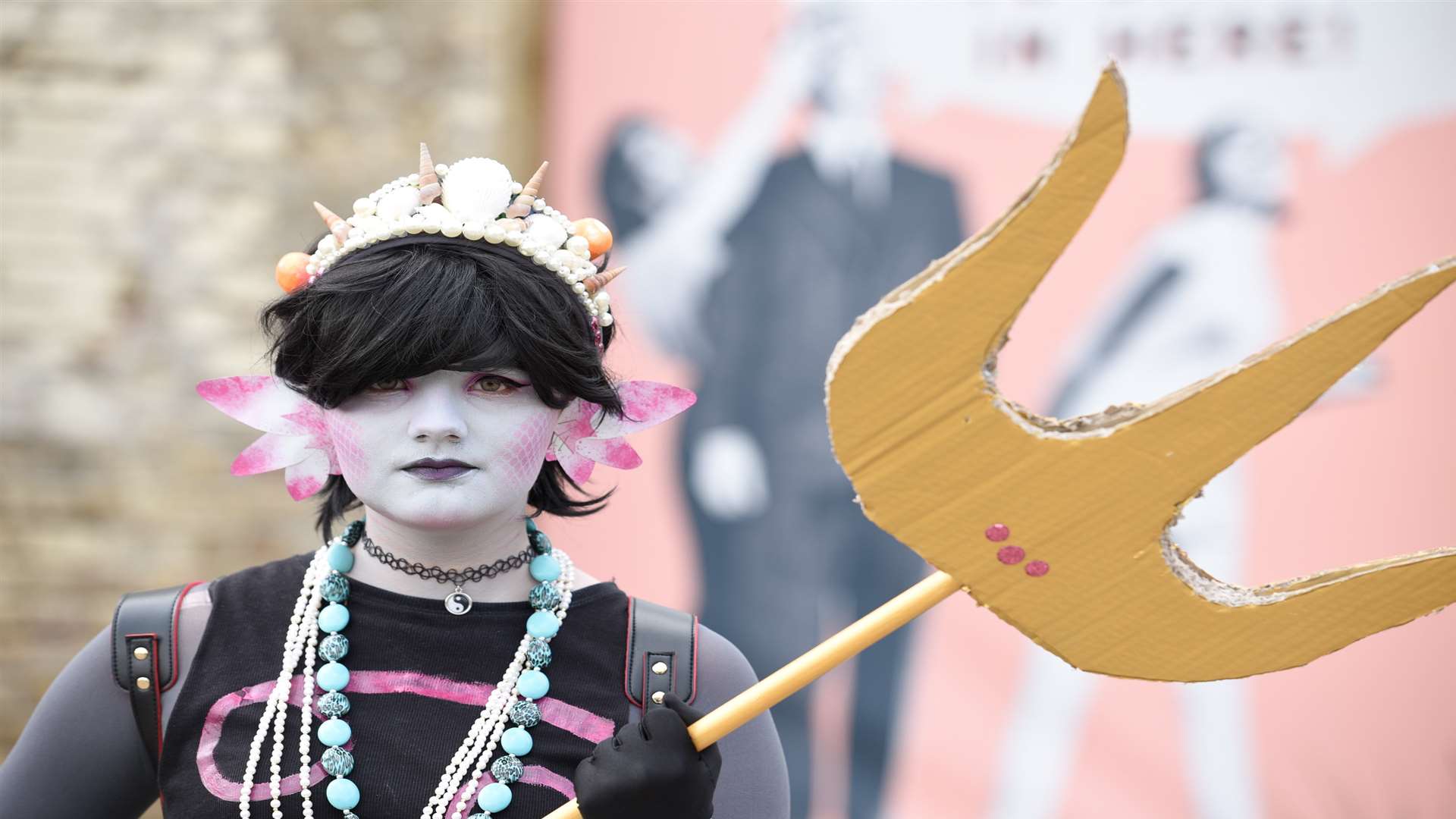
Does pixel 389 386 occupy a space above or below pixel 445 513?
above

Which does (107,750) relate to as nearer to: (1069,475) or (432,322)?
(432,322)

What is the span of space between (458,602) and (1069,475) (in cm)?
68

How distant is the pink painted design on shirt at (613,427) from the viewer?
1654 mm

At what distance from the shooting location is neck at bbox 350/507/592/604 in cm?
158

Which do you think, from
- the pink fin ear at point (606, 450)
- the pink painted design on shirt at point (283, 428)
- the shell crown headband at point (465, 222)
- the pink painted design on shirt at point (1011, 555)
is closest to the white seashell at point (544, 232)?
the shell crown headband at point (465, 222)

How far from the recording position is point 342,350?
146 centimetres

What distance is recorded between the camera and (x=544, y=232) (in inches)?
61.9

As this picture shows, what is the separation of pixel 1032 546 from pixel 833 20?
230 cm

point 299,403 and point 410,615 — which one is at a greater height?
point 299,403

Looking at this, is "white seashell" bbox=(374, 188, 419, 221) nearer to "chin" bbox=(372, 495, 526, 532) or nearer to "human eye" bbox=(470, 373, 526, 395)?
"human eye" bbox=(470, 373, 526, 395)

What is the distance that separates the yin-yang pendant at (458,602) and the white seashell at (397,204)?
414 mm

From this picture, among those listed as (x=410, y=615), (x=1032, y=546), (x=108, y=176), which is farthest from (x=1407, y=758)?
(x=108, y=176)

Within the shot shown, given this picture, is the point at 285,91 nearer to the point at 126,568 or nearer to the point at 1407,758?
the point at 126,568

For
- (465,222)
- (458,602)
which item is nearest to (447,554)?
(458,602)
